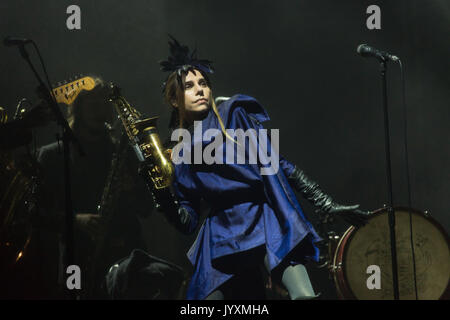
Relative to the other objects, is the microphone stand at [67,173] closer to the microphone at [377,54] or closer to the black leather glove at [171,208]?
the black leather glove at [171,208]

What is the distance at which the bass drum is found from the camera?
450cm

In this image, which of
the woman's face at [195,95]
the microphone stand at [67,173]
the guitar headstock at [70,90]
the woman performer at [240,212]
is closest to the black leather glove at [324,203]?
the woman performer at [240,212]

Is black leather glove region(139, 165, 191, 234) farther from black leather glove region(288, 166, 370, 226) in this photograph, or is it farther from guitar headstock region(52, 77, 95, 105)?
guitar headstock region(52, 77, 95, 105)

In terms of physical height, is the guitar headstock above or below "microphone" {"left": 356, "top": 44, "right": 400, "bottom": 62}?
below

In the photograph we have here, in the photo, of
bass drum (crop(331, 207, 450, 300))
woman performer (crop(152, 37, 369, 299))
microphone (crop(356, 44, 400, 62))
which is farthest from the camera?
bass drum (crop(331, 207, 450, 300))

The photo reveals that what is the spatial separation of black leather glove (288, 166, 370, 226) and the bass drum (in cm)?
130

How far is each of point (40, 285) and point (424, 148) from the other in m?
3.58

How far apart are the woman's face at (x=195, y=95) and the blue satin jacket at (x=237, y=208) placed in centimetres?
13

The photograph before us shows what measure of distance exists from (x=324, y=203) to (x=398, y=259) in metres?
1.72

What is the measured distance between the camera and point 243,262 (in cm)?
301

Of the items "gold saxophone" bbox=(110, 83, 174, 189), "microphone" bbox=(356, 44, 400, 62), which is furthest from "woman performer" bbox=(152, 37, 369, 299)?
"microphone" bbox=(356, 44, 400, 62)

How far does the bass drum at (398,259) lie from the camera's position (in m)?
4.50
